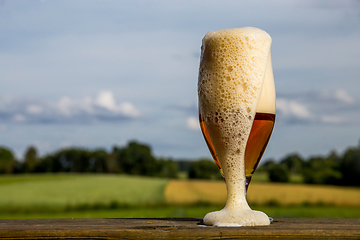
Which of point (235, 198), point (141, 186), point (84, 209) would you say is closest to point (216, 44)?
point (235, 198)

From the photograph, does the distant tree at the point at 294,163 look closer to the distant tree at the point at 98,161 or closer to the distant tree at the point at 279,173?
the distant tree at the point at 279,173

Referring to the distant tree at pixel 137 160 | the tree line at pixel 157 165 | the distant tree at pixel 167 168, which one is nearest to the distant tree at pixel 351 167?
the tree line at pixel 157 165

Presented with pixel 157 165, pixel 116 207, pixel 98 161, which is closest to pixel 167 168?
pixel 157 165

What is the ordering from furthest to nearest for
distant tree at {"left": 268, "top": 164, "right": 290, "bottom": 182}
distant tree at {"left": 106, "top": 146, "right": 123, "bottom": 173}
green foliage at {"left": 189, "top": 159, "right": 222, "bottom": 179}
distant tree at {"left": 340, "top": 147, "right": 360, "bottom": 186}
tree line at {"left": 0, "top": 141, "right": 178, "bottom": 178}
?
tree line at {"left": 0, "top": 141, "right": 178, "bottom": 178}
distant tree at {"left": 106, "top": 146, "right": 123, "bottom": 173}
green foliage at {"left": 189, "top": 159, "right": 222, "bottom": 179}
distant tree at {"left": 268, "top": 164, "right": 290, "bottom": 182}
distant tree at {"left": 340, "top": 147, "right": 360, "bottom": 186}

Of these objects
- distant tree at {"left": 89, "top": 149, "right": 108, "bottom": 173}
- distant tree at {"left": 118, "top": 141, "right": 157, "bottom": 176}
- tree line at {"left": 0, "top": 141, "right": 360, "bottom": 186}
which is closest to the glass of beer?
tree line at {"left": 0, "top": 141, "right": 360, "bottom": 186}

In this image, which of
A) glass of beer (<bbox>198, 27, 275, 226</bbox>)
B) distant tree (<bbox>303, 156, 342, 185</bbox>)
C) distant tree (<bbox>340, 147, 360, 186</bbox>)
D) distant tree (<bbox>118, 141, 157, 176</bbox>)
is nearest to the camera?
glass of beer (<bbox>198, 27, 275, 226</bbox>)

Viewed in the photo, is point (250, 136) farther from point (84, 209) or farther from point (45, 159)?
point (45, 159)

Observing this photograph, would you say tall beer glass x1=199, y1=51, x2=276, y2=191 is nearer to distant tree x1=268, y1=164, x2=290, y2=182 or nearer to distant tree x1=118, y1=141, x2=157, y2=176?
distant tree x1=268, y1=164, x2=290, y2=182
